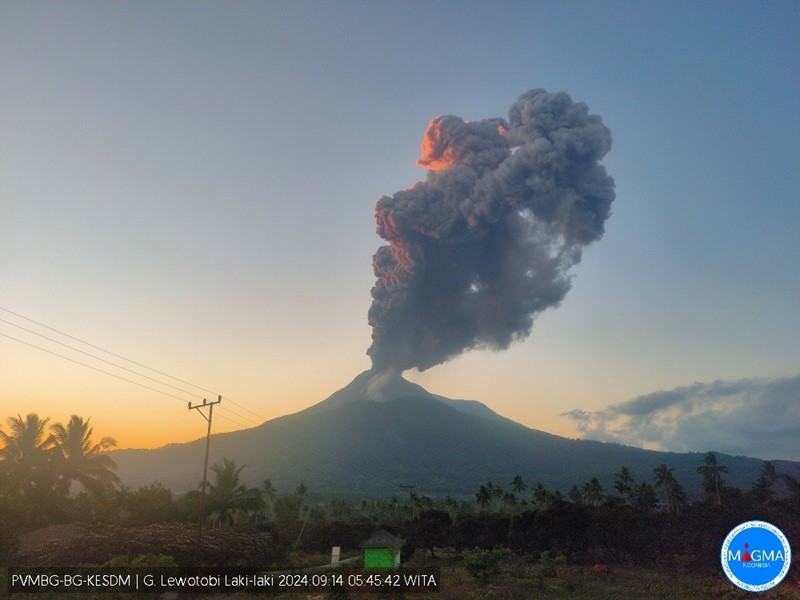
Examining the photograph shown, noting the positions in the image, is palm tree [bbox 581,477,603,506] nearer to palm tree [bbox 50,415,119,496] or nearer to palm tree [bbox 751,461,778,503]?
palm tree [bbox 751,461,778,503]

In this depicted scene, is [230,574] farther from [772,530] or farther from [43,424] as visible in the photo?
[43,424]

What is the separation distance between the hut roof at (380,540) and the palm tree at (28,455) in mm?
31353

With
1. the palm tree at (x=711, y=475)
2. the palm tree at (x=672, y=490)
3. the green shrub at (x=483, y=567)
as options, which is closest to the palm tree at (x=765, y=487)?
the palm tree at (x=711, y=475)

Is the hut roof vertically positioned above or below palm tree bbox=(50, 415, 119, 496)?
below

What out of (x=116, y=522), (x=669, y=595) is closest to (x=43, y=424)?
(x=116, y=522)

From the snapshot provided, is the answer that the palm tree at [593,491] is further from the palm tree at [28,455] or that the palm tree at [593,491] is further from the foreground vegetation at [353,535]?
the palm tree at [28,455]

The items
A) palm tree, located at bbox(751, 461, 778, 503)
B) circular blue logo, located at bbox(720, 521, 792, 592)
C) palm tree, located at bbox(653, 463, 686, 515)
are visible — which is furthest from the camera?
palm tree, located at bbox(653, 463, 686, 515)

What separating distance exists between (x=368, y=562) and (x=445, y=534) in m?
24.9

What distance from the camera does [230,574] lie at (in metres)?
32.5

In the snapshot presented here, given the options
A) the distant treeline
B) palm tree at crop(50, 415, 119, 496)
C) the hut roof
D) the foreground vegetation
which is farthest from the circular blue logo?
palm tree at crop(50, 415, 119, 496)

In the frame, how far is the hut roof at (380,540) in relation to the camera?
5622 cm

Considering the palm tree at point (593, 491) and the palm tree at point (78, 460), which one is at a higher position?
the palm tree at point (78, 460)

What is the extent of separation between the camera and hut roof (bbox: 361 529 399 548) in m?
56.2

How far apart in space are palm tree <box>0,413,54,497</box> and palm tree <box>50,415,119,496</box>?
0.90 m
